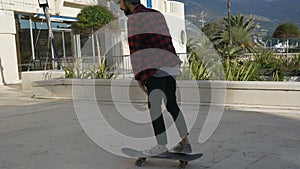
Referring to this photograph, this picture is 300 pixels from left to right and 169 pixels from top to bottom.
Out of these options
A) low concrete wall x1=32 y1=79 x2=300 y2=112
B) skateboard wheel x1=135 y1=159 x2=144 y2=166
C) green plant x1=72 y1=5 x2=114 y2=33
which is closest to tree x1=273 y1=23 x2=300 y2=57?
green plant x1=72 y1=5 x2=114 y2=33

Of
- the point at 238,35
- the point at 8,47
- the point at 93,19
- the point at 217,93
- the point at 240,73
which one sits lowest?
the point at 217,93

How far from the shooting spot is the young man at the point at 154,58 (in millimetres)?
3379

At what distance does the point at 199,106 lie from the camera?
675 centimetres

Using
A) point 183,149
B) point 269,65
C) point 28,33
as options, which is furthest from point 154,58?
point 28,33

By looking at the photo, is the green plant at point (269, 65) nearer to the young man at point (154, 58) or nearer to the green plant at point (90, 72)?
the green plant at point (90, 72)

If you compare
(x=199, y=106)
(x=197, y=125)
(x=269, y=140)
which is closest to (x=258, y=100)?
(x=199, y=106)

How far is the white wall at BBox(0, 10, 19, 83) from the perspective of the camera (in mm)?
13883

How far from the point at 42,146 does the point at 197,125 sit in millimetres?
2342

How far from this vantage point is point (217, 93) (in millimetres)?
6625

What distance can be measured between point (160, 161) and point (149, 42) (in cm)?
129

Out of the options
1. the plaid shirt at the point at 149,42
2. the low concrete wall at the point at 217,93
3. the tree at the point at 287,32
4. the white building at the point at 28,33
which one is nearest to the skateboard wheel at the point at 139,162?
the plaid shirt at the point at 149,42

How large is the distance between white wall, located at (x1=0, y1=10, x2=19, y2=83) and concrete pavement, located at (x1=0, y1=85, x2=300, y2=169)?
26.6 ft

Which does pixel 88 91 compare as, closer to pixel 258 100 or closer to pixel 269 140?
pixel 258 100

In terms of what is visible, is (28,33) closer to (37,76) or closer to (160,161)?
(37,76)
